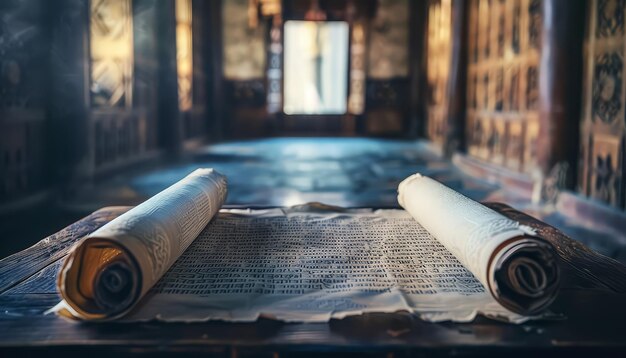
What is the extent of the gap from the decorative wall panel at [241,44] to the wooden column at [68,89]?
643 cm

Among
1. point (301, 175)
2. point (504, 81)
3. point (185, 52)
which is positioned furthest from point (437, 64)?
point (301, 175)

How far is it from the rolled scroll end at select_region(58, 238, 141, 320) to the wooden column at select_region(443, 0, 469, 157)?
5637 mm

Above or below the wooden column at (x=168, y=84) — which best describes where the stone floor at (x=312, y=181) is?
below

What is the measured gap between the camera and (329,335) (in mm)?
731

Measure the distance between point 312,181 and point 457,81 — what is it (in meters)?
2.48

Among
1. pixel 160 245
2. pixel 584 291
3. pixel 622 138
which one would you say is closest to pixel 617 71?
pixel 622 138

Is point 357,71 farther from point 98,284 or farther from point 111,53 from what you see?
point 98,284

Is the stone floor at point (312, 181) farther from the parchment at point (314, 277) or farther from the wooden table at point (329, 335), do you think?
the wooden table at point (329, 335)

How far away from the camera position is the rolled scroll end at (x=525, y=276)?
80 cm

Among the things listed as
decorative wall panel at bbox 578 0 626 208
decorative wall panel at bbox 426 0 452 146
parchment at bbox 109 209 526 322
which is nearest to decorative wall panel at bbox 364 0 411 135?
decorative wall panel at bbox 426 0 452 146

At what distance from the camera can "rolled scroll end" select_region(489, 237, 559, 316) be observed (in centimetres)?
80

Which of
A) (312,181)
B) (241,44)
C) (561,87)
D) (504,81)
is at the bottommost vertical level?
(312,181)

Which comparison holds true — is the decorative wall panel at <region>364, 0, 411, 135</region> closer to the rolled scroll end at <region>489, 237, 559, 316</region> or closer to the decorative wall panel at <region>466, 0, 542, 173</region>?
the decorative wall panel at <region>466, 0, 542, 173</region>

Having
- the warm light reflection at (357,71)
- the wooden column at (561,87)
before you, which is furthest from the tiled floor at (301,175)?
the warm light reflection at (357,71)
